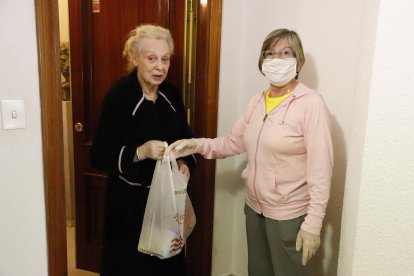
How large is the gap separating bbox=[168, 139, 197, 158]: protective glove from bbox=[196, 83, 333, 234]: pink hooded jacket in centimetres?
26

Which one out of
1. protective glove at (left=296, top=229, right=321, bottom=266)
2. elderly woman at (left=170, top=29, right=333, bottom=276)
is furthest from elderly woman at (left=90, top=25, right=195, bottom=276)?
protective glove at (left=296, top=229, right=321, bottom=266)

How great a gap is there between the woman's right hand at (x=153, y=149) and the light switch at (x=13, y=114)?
472 mm

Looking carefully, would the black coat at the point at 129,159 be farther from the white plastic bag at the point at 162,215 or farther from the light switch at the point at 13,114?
the light switch at the point at 13,114

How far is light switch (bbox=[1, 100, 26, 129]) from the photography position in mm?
1113

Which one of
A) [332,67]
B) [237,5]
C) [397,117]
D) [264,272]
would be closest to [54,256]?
[264,272]

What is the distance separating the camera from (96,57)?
2.16 m

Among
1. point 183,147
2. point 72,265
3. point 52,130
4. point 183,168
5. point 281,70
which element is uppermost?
point 281,70

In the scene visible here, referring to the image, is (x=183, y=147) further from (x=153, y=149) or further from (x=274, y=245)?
(x=274, y=245)

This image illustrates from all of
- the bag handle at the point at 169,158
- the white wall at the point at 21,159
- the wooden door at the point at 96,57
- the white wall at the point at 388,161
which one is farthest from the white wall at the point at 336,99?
the white wall at the point at 21,159

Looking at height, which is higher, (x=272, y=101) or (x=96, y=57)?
(x=96, y=57)

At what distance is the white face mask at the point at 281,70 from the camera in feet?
4.47

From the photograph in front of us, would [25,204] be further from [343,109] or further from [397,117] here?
[343,109]

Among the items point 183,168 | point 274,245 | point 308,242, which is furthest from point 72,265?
point 308,242

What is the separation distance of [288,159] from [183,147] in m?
0.47
